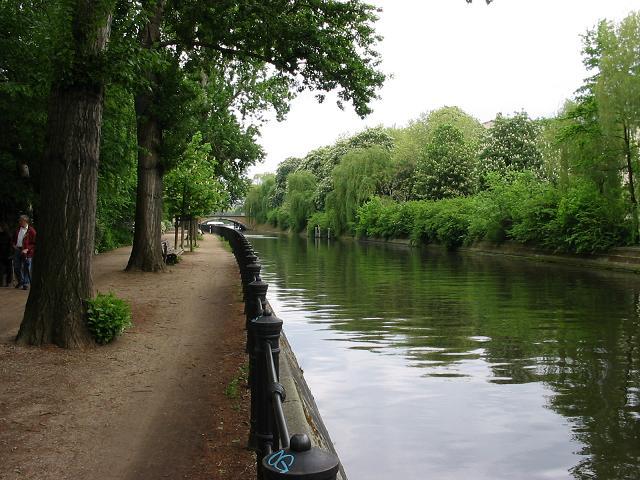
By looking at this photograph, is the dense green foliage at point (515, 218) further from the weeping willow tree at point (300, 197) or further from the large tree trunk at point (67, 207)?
the large tree trunk at point (67, 207)

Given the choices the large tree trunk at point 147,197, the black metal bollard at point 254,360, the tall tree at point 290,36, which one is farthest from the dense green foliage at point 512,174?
the black metal bollard at point 254,360

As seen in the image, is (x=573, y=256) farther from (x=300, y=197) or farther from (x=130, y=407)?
(x=300, y=197)

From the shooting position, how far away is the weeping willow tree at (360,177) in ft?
205

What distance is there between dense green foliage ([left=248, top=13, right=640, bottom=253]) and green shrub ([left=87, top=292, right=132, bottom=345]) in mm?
25746

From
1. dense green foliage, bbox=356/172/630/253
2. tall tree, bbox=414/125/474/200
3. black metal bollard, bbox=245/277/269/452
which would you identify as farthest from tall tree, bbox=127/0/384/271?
tall tree, bbox=414/125/474/200

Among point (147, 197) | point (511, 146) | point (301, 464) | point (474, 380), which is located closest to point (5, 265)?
point (147, 197)

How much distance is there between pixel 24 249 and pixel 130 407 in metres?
9.78

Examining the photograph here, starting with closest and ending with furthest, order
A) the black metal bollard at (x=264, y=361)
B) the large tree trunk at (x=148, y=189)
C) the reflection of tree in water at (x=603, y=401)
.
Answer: the black metal bollard at (x=264, y=361) < the reflection of tree in water at (x=603, y=401) < the large tree trunk at (x=148, y=189)

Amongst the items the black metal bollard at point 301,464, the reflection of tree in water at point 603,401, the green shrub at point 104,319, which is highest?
the black metal bollard at point 301,464

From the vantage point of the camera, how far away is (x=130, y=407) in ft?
20.1

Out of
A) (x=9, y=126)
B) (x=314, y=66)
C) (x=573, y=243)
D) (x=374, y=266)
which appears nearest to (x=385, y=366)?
(x=314, y=66)

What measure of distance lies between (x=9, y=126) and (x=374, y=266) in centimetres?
1716

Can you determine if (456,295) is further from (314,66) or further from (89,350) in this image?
(89,350)

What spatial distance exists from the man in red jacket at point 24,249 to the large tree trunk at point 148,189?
4144 millimetres
